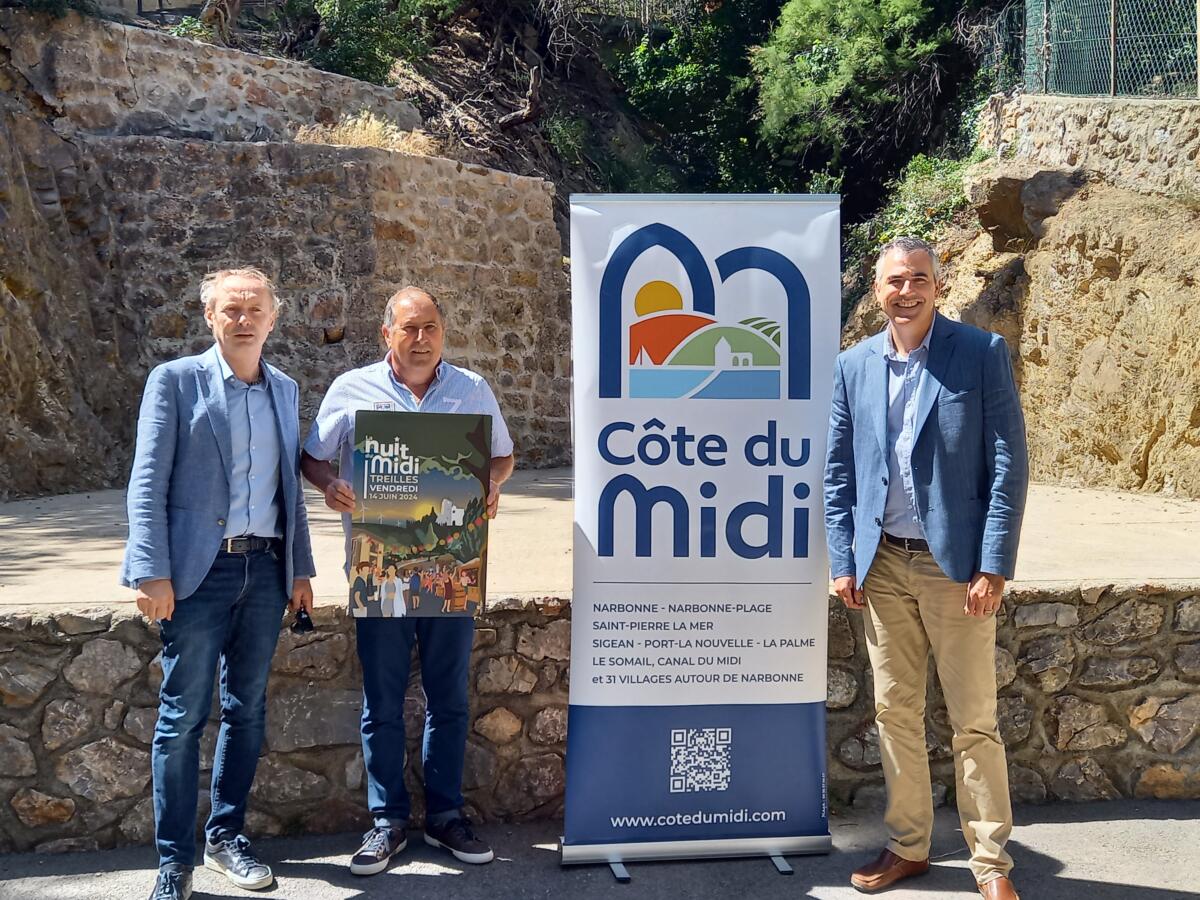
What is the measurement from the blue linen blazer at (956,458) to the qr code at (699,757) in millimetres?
581

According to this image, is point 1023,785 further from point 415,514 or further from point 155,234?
point 155,234

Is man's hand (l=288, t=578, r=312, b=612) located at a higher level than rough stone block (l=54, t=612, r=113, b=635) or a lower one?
higher

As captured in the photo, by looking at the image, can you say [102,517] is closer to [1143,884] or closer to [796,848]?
[796,848]

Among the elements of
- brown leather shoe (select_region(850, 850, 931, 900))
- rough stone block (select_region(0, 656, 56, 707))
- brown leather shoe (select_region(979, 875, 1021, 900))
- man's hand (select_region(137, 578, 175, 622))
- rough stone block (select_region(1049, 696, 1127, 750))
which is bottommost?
brown leather shoe (select_region(850, 850, 931, 900))

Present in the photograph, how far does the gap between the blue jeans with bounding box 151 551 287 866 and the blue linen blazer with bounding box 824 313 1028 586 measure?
151 centimetres

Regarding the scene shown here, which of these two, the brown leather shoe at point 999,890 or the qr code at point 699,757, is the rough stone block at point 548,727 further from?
the brown leather shoe at point 999,890

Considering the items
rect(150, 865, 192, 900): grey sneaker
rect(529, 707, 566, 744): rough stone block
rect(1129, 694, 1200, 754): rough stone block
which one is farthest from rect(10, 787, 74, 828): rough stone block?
rect(1129, 694, 1200, 754): rough stone block

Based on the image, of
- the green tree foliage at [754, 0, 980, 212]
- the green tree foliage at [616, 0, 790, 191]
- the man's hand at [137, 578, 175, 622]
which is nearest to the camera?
the man's hand at [137, 578, 175, 622]

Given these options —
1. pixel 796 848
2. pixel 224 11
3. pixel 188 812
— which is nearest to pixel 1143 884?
pixel 796 848

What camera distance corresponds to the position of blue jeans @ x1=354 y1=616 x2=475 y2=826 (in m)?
3.06

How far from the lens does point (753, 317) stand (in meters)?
3.11

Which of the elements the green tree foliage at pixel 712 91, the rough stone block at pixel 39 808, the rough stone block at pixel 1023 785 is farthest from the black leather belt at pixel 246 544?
the green tree foliage at pixel 712 91

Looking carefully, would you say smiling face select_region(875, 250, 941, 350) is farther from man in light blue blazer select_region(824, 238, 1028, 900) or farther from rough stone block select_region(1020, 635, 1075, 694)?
rough stone block select_region(1020, 635, 1075, 694)

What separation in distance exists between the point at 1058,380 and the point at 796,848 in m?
6.60
